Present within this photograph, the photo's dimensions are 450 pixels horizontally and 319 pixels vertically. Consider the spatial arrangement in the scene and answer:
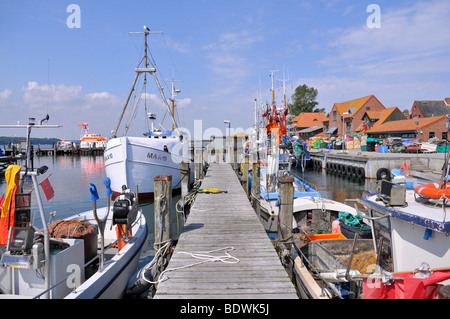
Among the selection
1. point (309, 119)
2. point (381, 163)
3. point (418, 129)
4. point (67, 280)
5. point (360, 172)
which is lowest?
point (67, 280)

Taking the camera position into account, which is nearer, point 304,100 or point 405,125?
point 405,125

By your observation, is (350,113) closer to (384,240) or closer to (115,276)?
(384,240)

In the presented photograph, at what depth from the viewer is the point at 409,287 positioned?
4121 mm

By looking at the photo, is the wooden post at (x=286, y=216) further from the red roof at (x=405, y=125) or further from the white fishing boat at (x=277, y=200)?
the red roof at (x=405, y=125)

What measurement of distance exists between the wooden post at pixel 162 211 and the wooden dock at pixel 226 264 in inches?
16.1

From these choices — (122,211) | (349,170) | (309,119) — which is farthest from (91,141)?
(122,211)

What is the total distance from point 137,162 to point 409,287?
15.7 metres

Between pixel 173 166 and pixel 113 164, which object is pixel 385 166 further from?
pixel 113 164

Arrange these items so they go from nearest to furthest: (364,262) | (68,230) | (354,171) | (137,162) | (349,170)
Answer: (364,262)
(68,230)
(137,162)
(354,171)
(349,170)

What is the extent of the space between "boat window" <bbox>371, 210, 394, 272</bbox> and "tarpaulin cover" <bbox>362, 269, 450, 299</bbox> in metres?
0.78

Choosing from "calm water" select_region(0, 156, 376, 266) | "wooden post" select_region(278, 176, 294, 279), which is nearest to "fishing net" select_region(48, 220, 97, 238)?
"calm water" select_region(0, 156, 376, 266)

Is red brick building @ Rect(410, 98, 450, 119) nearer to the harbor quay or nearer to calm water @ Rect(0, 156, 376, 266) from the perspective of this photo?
the harbor quay
